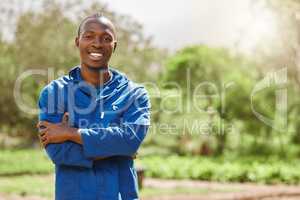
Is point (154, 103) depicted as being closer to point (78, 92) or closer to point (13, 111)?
point (13, 111)

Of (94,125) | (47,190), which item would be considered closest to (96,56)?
(94,125)

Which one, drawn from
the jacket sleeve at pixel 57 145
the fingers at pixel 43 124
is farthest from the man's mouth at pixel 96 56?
the fingers at pixel 43 124

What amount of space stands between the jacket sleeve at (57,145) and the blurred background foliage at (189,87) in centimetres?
1811

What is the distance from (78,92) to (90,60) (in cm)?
14

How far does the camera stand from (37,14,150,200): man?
239 centimetres

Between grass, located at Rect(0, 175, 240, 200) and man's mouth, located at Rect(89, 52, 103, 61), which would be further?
grass, located at Rect(0, 175, 240, 200)

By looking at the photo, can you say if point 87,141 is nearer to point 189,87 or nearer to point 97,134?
point 97,134

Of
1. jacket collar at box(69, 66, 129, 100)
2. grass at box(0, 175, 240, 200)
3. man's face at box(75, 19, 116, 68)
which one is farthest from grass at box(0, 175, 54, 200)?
man's face at box(75, 19, 116, 68)

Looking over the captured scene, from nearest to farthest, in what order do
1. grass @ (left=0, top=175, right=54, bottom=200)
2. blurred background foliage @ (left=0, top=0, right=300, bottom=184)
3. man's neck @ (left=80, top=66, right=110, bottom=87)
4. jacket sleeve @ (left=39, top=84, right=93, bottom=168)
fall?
jacket sleeve @ (left=39, top=84, right=93, bottom=168)
man's neck @ (left=80, top=66, right=110, bottom=87)
grass @ (left=0, top=175, right=54, bottom=200)
blurred background foliage @ (left=0, top=0, right=300, bottom=184)

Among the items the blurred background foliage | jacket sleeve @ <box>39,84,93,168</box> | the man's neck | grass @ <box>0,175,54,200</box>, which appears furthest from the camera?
the blurred background foliage

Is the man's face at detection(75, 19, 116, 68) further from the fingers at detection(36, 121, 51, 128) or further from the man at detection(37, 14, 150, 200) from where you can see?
the fingers at detection(36, 121, 51, 128)

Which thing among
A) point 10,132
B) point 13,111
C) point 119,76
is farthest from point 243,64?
point 119,76

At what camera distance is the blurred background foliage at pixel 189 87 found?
21.7 m

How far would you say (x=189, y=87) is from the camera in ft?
80.0
